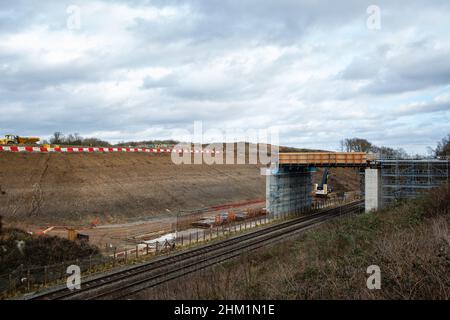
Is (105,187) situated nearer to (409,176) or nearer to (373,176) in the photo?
(373,176)

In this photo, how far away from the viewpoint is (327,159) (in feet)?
126

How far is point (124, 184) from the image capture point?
45219 millimetres

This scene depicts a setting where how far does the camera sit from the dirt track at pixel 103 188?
Result: 115 ft

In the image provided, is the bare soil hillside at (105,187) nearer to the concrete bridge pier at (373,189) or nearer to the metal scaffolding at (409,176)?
the concrete bridge pier at (373,189)

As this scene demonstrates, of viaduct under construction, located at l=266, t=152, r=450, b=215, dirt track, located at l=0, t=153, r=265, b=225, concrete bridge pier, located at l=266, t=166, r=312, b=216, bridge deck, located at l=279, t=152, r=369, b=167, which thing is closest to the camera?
viaduct under construction, located at l=266, t=152, r=450, b=215

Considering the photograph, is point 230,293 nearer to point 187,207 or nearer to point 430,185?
point 430,185

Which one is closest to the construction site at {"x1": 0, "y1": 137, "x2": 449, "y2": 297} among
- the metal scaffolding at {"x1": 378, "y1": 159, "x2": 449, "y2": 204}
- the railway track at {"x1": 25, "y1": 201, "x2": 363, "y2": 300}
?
the metal scaffolding at {"x1": 378, "y1": 159, "x2": 449, "y2": 204}

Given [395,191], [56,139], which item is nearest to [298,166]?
[395,191]

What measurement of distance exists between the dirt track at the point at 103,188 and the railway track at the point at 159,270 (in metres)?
15.4

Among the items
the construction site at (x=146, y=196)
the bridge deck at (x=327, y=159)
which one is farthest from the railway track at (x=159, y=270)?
the bridge deck at (x=327, y=159)

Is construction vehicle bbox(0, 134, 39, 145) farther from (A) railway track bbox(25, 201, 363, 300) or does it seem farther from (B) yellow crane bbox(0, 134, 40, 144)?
(A) railway track bbox(25, 201, 363, 300)

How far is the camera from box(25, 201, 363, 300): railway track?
15.8 m

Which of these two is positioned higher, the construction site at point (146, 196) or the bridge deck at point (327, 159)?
the bridge deck at point (327, 159)

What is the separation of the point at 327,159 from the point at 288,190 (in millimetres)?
5952
